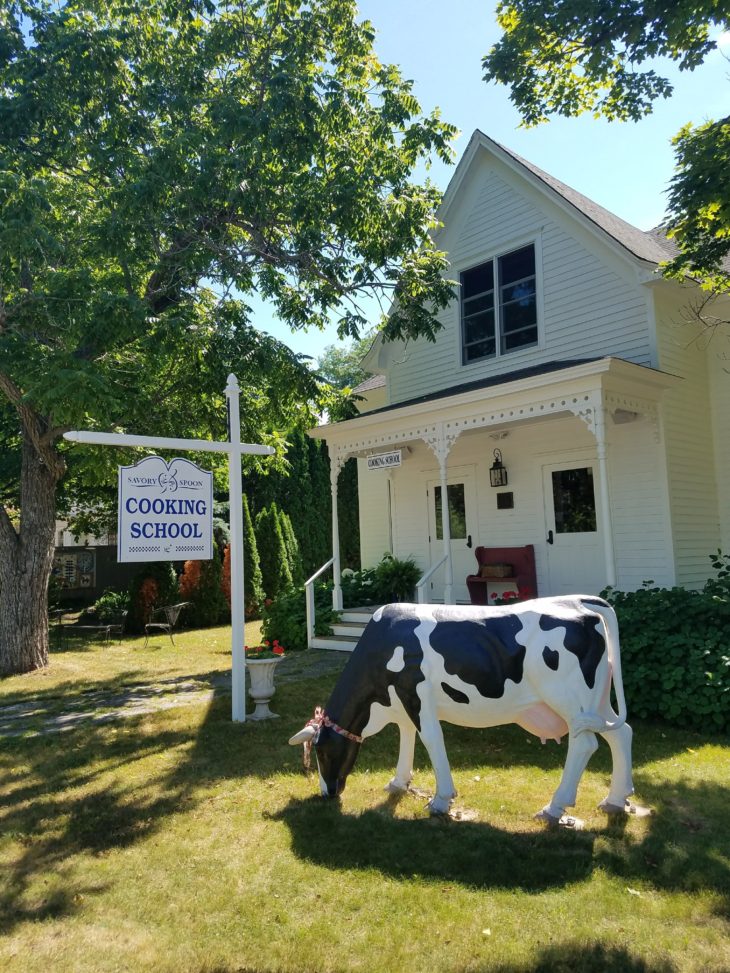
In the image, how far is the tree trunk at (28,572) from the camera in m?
10.9

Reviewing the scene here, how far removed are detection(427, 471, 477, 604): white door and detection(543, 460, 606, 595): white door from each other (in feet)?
5.06

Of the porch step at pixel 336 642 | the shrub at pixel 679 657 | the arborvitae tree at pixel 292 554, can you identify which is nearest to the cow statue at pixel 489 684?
the shrub at pixel 679 657

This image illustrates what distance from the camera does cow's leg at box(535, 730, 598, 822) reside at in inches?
171

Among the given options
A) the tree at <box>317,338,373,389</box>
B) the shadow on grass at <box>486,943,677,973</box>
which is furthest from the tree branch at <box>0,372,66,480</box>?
the tree at <box>317,338,373,389</box>

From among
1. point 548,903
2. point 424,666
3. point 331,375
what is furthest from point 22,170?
point 331,375

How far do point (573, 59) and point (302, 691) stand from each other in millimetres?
8111

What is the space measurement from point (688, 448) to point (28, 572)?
34.3 ft

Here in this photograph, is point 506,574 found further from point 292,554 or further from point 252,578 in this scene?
point 292,554

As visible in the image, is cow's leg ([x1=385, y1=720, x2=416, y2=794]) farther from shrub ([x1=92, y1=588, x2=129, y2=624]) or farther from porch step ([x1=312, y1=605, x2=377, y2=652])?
shrub ([x1=92, y1=588, x2=129, y2=624])

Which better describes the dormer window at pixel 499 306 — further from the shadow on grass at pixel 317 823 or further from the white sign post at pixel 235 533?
the shadow on grass at pixel 317 823

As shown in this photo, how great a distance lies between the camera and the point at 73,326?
8.98 m

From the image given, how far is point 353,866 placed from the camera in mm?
4035

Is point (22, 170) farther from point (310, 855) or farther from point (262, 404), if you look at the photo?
point (310, 855)

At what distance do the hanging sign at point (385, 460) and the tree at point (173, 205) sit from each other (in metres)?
1.58
